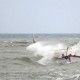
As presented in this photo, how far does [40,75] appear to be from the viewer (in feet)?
77.8

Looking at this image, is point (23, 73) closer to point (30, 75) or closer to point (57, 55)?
point (30, 75)

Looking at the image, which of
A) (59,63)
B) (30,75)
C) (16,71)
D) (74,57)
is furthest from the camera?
(74,57)

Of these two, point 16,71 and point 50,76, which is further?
point 16,71

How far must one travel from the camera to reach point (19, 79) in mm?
21844

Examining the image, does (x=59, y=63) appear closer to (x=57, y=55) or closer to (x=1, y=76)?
(x=57, y=55)

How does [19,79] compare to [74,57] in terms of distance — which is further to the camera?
[74,57]

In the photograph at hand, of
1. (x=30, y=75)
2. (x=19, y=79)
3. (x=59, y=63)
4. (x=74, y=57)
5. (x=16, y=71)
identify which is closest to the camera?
(x=19, y=79)

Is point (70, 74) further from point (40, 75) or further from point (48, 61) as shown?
point (48, 61)

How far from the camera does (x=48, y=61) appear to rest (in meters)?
34.2

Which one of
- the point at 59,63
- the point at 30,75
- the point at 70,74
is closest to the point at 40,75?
the point at 30,75

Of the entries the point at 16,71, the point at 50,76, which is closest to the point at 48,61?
the point at 16,71

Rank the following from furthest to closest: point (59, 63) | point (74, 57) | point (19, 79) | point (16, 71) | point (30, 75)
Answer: point (74, 57) < point (59, 63) < point (16, 71) < point (30, 75) < point (19, 79)

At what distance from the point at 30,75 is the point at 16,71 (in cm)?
245

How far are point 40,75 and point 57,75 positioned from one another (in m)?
1.31
